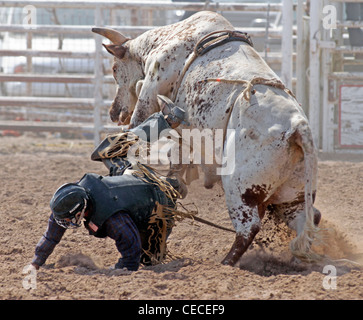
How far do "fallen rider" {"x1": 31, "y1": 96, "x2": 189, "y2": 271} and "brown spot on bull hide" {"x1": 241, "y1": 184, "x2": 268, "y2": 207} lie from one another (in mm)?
489

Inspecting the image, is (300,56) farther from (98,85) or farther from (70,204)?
(70,204)

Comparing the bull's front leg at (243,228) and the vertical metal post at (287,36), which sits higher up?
the vertical metal post at (287,36)

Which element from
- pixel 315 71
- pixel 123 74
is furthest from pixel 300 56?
pixel 123 74

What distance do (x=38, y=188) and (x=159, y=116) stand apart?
94.5 inches

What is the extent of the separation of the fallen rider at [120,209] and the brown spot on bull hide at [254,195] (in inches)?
19.3

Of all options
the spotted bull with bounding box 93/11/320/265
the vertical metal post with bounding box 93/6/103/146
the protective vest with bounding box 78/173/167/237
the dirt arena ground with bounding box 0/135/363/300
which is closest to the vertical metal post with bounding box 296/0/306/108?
the dirt arena ground with bounding box 0/135/363/300

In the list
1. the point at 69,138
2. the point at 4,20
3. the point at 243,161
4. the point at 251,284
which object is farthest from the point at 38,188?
the point at 4,20

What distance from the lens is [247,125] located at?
352 cm

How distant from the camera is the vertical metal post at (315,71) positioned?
315 inches

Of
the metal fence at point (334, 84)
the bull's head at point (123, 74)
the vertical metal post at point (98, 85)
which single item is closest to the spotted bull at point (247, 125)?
the bull's head at point (123, 74)

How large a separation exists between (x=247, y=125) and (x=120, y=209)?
2.88 feet

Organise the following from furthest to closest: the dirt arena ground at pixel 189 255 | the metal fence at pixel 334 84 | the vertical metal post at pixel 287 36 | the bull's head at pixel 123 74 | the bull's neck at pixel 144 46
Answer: the metal fence at pixel 334 84, the vertical metal post at pixel 287 36, the bull's head at pixel 123 74, the bull's neck at pixel 144 46, the dirt arena ground at pixel 189 255

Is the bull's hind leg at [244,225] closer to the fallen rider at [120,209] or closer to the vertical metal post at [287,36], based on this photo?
the fallen rider at [120,209]

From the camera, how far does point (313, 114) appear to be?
8.18 m
